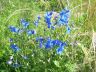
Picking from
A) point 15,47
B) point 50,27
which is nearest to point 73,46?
point 50,27

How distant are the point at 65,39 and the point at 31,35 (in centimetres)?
29

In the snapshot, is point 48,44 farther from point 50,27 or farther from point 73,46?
point 73,46

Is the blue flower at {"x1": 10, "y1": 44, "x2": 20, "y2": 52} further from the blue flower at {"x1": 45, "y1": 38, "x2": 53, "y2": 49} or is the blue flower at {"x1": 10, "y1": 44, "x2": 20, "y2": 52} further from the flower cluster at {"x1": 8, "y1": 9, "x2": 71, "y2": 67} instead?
the blue flower at {"x1": 45, "y1": 38, "x2": 53, "y2": 49}

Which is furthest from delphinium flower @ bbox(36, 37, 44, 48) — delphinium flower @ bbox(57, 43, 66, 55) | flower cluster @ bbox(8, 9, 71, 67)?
delphinium flower @ bbox(57, 43, 66, 55)

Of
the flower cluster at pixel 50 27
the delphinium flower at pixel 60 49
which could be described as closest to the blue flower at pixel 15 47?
the flower cluster at pixel 50 27

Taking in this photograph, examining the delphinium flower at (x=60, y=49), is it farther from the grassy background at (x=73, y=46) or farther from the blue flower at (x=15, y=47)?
the blue flower at (x=15, y=47)

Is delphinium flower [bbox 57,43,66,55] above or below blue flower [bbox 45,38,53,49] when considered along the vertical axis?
below

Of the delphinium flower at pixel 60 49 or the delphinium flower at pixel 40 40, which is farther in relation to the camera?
the delphinium flower at pixel 40 40

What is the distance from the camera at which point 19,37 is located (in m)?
3.09

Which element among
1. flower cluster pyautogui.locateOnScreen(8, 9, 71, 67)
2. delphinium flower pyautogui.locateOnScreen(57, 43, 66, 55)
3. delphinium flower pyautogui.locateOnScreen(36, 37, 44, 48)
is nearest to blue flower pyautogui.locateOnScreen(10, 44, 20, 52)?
flower cluster pyautogui.locateOnScreen(8, 9, 71, 67)

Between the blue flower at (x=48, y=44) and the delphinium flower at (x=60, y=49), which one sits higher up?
the blue flower at (x=48, y=44)

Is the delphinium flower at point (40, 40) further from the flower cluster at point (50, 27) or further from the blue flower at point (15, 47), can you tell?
the blue flower at point (15, 47)

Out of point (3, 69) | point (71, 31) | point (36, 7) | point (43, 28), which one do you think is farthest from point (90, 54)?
point (36, 7)

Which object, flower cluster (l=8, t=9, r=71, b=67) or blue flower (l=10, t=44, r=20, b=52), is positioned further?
blue flower (l=10, t=44, r=20, b=52)
